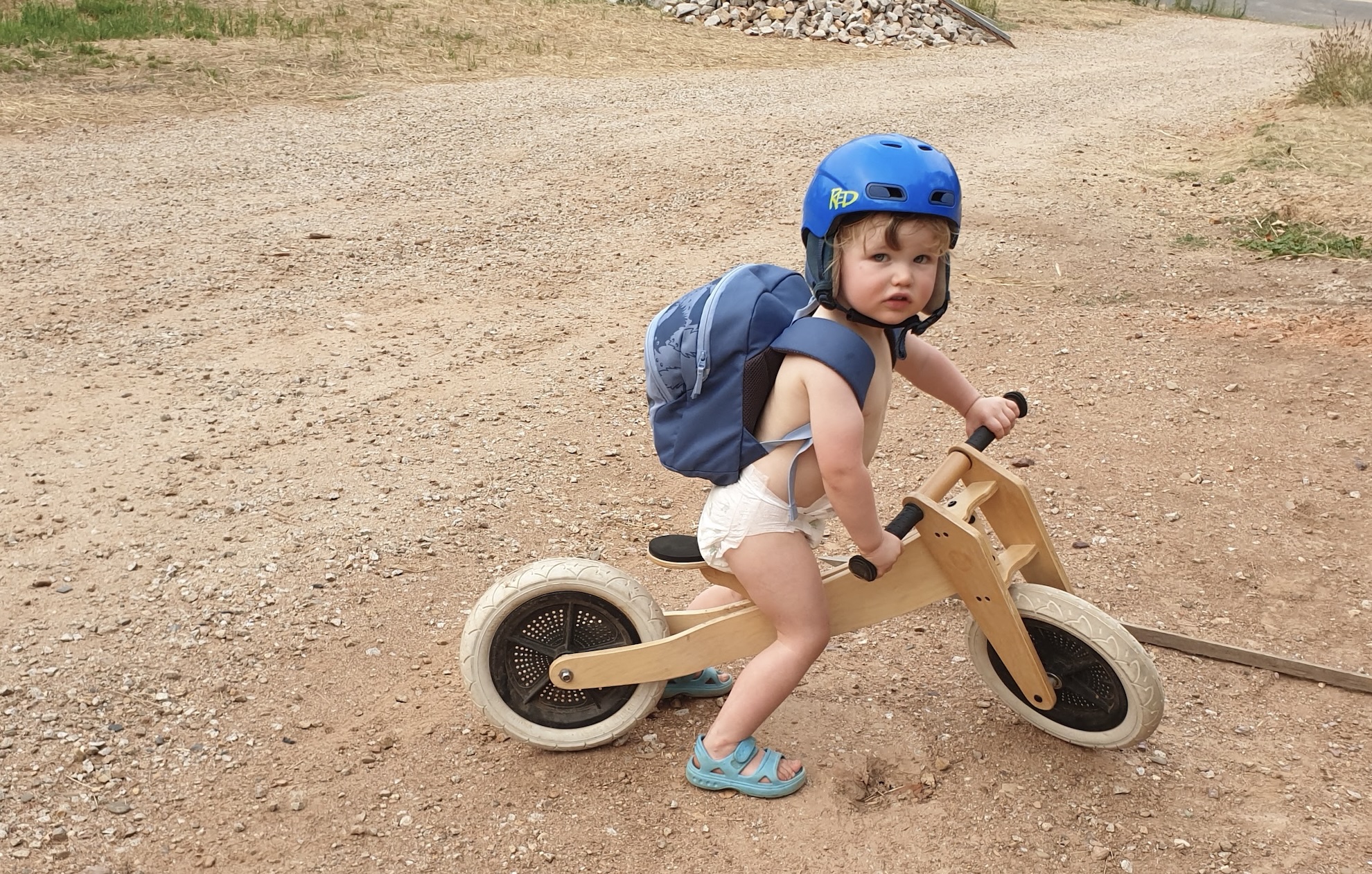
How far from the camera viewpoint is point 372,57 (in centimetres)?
1296

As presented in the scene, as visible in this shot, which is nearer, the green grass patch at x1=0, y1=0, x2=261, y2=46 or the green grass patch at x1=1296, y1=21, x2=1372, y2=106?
the green grass patch at x1=1296, y1=21, x2=1372, y2=106

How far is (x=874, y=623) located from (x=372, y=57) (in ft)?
38.2

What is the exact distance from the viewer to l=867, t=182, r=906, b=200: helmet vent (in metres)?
2.53

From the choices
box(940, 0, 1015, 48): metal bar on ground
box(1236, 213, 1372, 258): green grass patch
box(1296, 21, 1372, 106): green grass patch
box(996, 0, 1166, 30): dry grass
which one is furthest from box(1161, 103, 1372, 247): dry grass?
box(996, 0, 1166, 30): dry grass

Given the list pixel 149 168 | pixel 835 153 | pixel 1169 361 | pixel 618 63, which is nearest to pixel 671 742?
pixel 835 153

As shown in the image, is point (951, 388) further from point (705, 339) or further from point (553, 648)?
point (553, 648)

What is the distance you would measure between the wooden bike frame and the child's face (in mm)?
474

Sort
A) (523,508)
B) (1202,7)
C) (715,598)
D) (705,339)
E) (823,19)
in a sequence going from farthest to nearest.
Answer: (1202,7)
(823,19)
(523,508)
(715,598)
(705,339)

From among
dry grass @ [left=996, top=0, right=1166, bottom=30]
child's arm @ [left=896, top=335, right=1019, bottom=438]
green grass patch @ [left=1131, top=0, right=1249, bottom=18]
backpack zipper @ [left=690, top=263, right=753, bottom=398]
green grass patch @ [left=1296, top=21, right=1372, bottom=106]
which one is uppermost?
green grass patch @ [left=1131, top=0, right=1249, bottom=18]

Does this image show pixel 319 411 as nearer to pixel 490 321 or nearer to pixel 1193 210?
pixel 490 321

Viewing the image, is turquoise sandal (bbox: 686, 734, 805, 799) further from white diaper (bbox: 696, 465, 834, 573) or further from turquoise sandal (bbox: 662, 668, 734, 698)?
white diaper (bbox: 696, 465, 834, 573)

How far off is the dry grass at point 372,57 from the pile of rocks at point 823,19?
360mm

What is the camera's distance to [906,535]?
289cm

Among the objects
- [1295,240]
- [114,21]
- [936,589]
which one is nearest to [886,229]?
[936,589]
